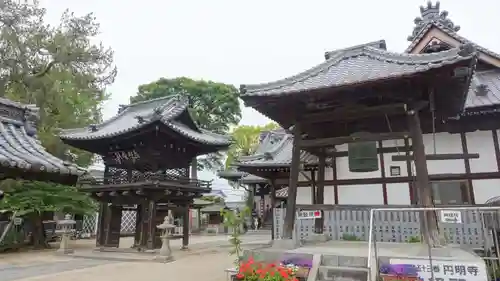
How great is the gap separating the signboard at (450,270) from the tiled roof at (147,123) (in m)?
12.5

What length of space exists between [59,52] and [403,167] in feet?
75.9

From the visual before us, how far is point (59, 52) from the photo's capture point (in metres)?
23.9

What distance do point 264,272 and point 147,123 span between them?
10.9 meters

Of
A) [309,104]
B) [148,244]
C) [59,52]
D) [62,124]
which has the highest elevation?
[59,52]

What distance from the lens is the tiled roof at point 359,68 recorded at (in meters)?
6.92

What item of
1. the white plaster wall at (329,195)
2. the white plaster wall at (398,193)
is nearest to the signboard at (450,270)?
the white plaster wall at (398,193)

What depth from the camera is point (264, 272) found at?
6938mm

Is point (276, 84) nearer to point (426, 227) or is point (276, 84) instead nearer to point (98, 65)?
point (426, 227)

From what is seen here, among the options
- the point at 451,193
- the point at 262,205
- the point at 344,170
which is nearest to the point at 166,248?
the point at 344,170

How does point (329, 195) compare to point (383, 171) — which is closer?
point (383, 171)

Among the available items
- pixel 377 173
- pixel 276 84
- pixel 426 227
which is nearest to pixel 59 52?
pixel 276 84

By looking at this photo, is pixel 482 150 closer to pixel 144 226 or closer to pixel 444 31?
pixel 444 31

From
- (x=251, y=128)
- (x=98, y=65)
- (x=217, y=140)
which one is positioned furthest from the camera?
(x=251, y=128)

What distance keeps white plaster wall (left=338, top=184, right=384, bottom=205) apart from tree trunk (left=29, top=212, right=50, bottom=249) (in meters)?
17.4
